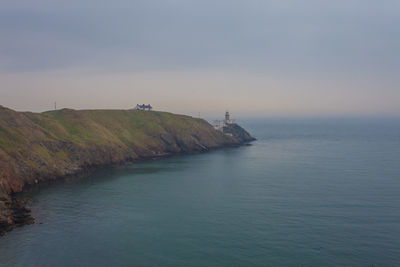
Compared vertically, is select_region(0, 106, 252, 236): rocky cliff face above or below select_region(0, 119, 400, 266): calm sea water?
above

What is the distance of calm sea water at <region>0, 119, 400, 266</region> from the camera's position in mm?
43906

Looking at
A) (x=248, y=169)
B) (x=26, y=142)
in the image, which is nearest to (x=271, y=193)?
(x=248, y=169)

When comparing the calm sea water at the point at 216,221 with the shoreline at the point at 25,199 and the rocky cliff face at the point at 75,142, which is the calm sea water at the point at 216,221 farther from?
the rocky cliff face at the point at 75,142

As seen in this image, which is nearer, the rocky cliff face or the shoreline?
the shoreline

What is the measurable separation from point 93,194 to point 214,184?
33.3 meters

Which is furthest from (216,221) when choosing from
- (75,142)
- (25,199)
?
(75,142)

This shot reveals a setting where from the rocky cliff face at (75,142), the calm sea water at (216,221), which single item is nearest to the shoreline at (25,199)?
the rocky cliff face at (75,142)

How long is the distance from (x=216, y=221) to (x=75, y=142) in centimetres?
7778

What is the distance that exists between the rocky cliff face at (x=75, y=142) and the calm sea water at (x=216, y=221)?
796cm

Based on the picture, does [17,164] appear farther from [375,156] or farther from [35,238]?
[375,156]

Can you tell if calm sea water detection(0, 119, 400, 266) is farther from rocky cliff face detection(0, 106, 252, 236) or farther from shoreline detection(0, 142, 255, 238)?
rocky cliff face detection(0, 106, 252, 236)

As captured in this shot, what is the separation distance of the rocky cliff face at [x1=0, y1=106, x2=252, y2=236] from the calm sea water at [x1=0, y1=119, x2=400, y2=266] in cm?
796

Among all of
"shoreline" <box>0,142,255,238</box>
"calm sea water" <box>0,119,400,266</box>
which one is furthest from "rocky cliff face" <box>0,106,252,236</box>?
"calm sea water" <box>0,119,400,266</box>

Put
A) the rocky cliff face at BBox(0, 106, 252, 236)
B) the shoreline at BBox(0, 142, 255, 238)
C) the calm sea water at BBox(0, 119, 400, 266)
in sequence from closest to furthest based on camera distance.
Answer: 1. the calm sea water at BBox(0, 119, 400, 266)
2. the shoreline at BBox(0, 142, 255, 238)
3. the rocky cliff face at BBox(0, 106, 252, 236)
